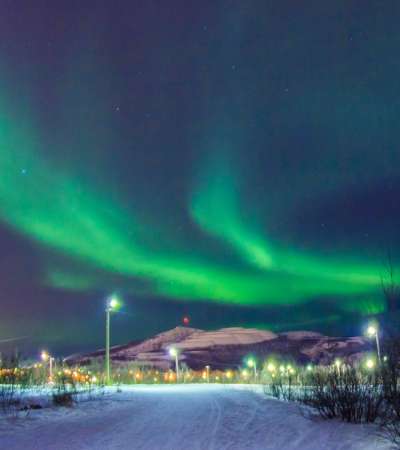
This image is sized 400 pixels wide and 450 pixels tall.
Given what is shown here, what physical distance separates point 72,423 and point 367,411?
19.1 ft

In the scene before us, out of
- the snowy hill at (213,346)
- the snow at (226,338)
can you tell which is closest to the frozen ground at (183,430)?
the snowy hill at (213,346)

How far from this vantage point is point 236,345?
345ft

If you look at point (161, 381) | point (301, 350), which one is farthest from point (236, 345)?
point (161, 381)

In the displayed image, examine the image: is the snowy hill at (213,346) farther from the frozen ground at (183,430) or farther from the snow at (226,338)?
the frozen ground at (183,430)

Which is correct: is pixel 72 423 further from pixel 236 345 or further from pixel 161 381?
pixel 236 345

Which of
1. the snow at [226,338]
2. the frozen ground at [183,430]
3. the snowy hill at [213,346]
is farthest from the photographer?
the snow at [226,338]

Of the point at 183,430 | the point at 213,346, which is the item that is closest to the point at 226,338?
the point at 213,346

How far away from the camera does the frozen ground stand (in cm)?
806

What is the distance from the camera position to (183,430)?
9.73m

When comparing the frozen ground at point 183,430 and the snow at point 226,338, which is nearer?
the frozen ground at point 183,430

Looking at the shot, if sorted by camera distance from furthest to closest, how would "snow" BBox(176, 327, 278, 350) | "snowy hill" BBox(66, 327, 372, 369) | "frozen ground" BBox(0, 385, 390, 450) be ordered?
"snow" BBox(176, 327, 278, 350) → "snowy hill" BBox(66, 327, 372, 369) → "frozen ground" BBox(0, 385, 390, 450)

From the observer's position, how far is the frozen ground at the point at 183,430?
317 inches

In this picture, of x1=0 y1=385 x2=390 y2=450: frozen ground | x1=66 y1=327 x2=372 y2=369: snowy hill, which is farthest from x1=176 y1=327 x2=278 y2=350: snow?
x1=0 y1=385 x2=390 y2=450: frozen ground

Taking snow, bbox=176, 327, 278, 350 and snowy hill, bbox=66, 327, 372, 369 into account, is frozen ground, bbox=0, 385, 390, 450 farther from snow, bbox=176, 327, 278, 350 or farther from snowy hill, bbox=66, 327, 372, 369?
snow, bbox=176, 327, 278, 350
